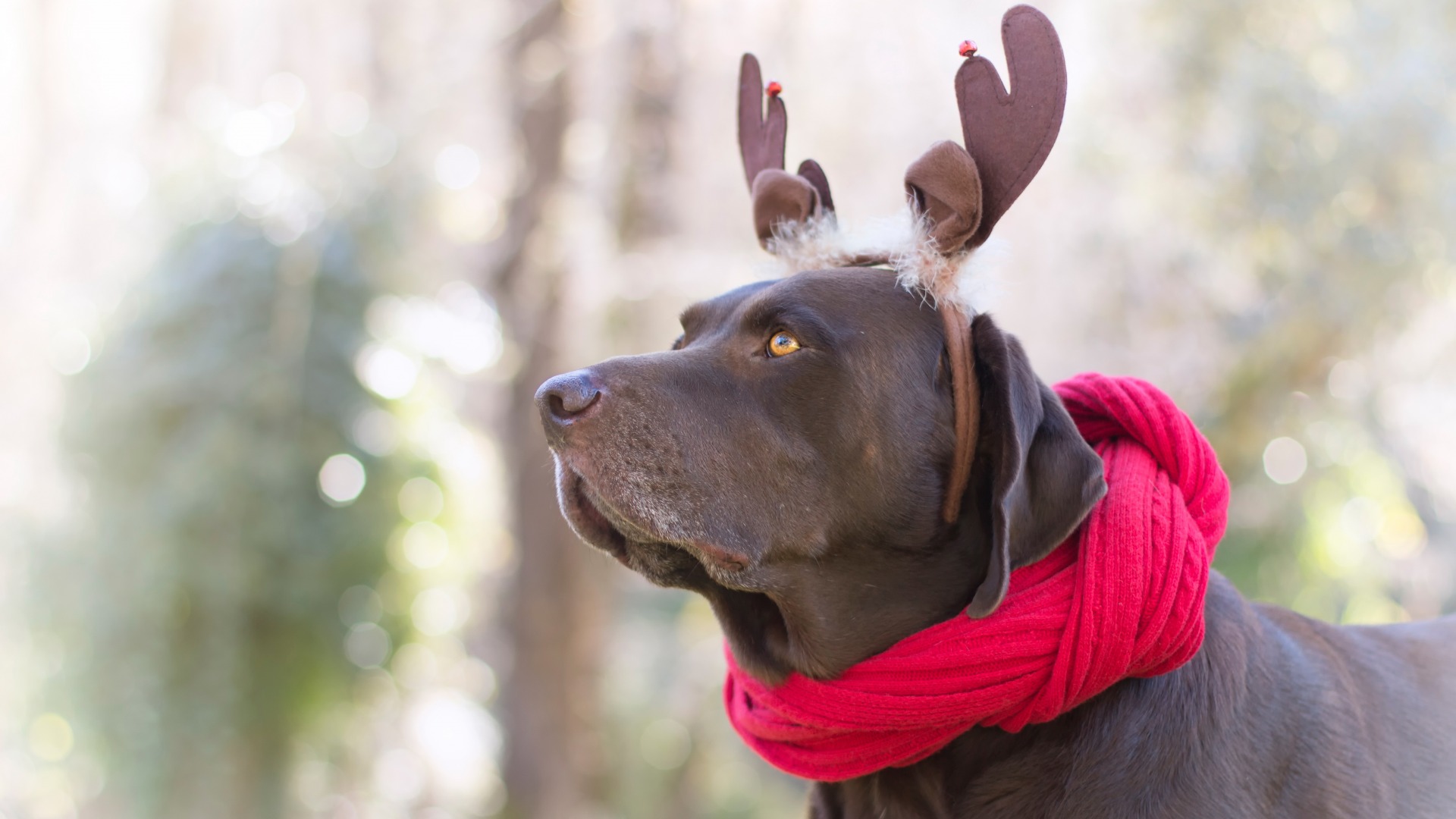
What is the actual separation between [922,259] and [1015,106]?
32 centimetres

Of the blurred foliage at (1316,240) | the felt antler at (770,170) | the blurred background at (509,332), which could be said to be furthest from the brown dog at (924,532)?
the blurred foliage at (1316,240)

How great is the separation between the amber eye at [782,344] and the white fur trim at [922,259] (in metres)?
0.22

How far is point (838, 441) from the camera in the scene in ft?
6.56

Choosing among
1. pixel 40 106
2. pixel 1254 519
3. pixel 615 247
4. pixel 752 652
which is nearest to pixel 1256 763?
pixel 752 652

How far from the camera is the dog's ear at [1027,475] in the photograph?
1.82 metres

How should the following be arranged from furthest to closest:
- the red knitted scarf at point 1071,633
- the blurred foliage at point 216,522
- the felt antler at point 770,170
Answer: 1. the blurred foliage at point 216,522
2. the felt antler at point 770,170
3. the red knitted scarf at point 1071,633

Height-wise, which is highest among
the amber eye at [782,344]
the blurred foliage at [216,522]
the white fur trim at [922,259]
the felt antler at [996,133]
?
the felt antler at [996,133]

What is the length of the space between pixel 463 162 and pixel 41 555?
2589 millimetres

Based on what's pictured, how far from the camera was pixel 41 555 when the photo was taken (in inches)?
155

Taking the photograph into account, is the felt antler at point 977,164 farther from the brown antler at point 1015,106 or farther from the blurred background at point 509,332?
the blurred background at point 509,332

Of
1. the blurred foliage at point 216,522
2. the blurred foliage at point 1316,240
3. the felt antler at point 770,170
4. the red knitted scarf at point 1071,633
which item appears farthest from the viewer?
the blurred foliage at point 1316,240

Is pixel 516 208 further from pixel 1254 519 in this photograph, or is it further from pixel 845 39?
pixel 1254 519

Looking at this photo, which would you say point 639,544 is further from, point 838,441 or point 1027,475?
point 1027,475

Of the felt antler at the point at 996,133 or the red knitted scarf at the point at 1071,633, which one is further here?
the felt antler at the point at 996,133
